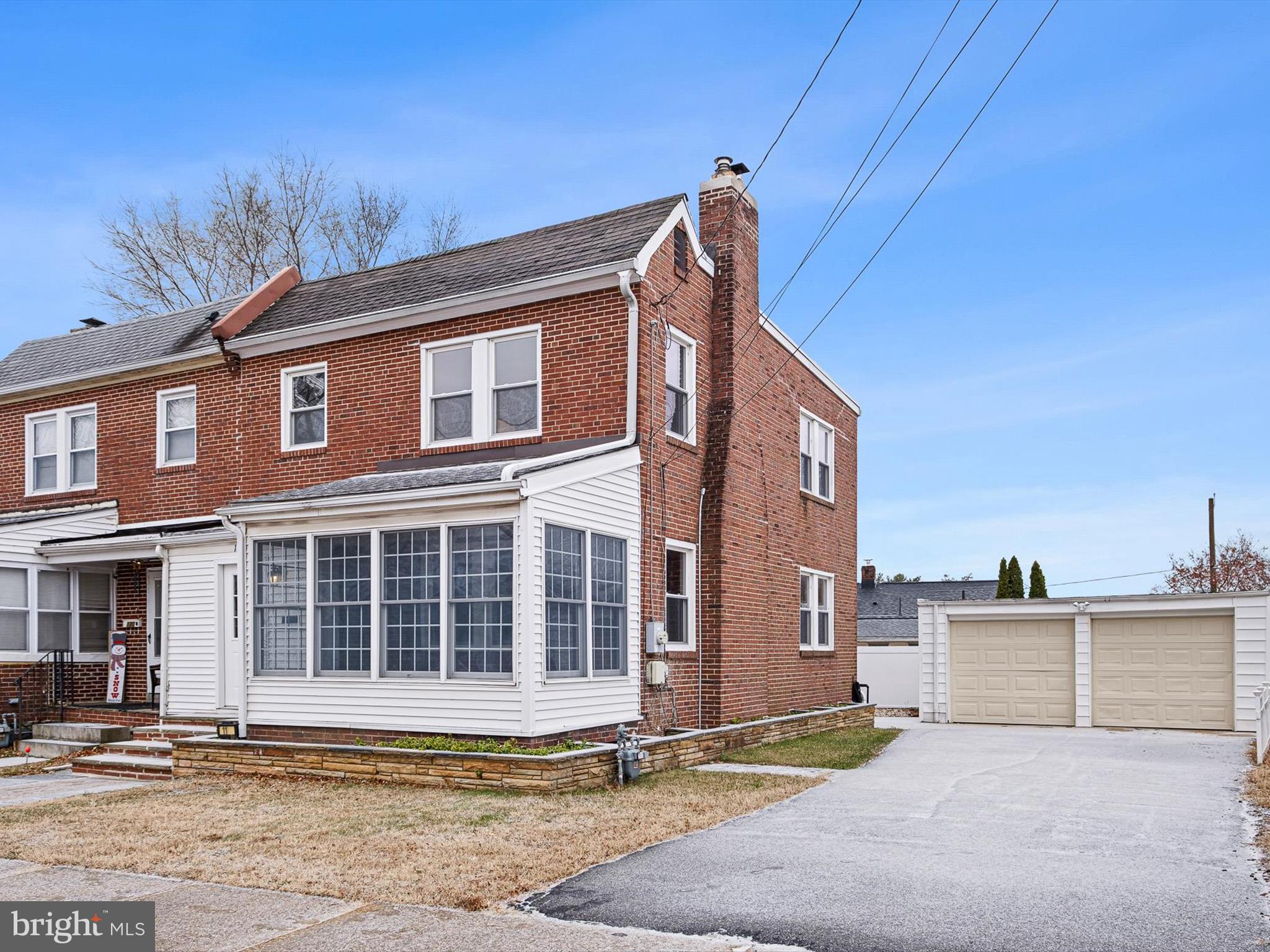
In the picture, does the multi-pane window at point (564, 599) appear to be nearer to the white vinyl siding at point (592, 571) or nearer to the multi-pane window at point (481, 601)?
the white vinyl siding at point (592, 571)

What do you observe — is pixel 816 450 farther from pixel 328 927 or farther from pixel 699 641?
pixel 328 927

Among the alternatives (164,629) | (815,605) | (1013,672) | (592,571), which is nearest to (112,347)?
(164,629)

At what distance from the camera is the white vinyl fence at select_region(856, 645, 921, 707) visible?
29547 millimetres

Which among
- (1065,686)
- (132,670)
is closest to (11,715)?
(132,670)

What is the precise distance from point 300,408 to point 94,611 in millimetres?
5479

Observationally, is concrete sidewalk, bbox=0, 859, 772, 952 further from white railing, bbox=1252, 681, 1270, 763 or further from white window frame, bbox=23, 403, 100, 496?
white window frame, bbox=23, 403, 100, 496

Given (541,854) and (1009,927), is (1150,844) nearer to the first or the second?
(1009,927)

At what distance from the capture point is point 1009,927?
22.0 feet

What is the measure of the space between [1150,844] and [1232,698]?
13.7 meters

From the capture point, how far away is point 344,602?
543 inches

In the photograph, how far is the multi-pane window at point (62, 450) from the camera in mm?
20594

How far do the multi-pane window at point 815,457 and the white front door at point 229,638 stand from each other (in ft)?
32.4

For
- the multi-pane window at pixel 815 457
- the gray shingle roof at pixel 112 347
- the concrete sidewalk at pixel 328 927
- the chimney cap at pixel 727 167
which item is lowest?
the concrete sidewalk at pixel 328 927

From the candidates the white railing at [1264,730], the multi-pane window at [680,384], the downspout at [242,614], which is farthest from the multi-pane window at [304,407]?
the white railing at [1264,730]
